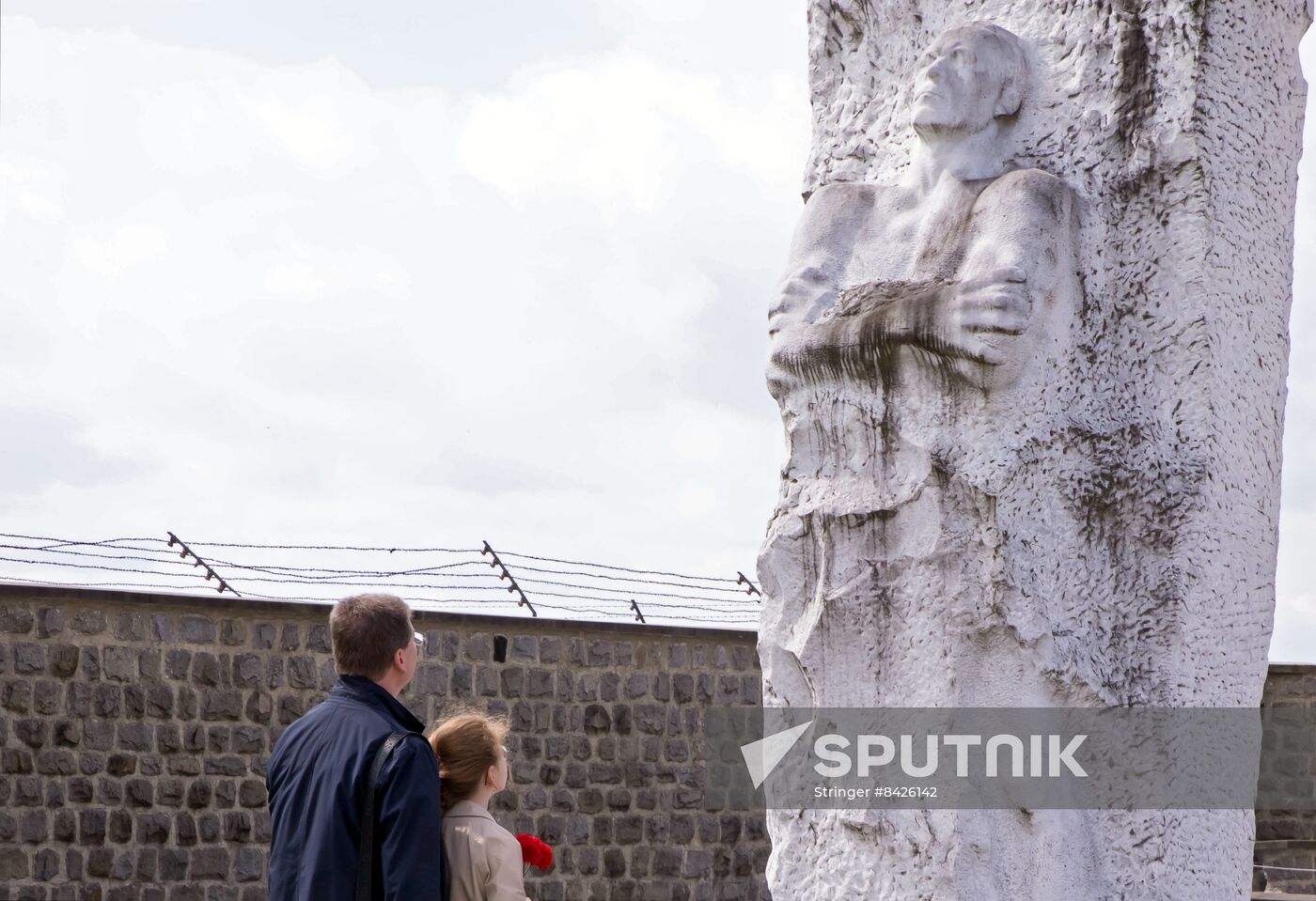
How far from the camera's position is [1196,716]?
3.27 m

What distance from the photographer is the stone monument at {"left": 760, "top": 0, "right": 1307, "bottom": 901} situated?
3.24 meters

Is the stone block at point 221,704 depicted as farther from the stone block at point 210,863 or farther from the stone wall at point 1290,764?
the stone wall at point 1290,764

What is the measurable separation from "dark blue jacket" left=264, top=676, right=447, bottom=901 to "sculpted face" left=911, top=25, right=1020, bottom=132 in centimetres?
142

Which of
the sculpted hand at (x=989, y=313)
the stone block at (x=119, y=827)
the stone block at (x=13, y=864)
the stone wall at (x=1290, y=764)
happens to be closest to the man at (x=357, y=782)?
the sculpted hand at (x=989, y=313)

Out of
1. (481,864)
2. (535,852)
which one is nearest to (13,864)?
(535,852)

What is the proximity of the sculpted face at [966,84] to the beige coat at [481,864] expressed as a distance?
1.48m

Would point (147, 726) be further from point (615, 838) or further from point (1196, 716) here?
point (1196, 716)

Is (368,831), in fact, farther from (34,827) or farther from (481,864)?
(34,827)

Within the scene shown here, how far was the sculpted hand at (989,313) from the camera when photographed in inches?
126

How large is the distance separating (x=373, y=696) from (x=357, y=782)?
177mm

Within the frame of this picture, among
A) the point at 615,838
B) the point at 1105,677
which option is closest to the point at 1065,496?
the point at 1105,677

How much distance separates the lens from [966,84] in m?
3.43

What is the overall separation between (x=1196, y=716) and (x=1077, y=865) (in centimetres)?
33

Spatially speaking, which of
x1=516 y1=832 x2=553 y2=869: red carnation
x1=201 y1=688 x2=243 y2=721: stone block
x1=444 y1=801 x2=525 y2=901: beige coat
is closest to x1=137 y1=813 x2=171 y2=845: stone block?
x1=201 y1=688 x2=243 y2=721: stone block
